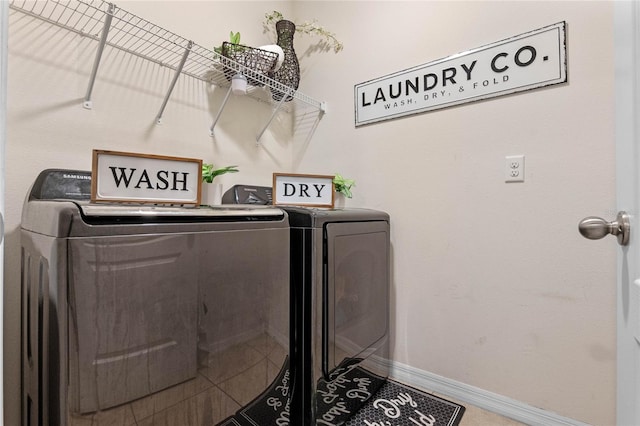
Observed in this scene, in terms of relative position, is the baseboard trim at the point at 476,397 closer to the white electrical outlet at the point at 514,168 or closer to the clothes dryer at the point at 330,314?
the clothes dryer at the point at 330,314

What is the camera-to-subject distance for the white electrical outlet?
51.1 inches

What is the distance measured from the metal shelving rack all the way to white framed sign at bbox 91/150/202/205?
1.84 ft

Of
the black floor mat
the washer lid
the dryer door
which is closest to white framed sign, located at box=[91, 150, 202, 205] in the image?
the washer lid

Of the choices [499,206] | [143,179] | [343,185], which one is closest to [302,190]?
[343,185]

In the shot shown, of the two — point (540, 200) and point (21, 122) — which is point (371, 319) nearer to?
point (540, 200)

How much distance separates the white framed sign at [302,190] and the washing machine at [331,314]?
4.2 inches

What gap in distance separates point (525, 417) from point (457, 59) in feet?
5.17

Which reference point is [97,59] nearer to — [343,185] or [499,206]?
[343,185]

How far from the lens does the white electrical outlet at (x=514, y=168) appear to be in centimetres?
130

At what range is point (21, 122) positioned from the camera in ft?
3.63

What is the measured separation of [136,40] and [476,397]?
2.17 m

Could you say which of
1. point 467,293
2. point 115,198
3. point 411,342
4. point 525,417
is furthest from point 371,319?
point 115,198

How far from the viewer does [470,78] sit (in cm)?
143

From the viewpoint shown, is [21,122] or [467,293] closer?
[21,122]
